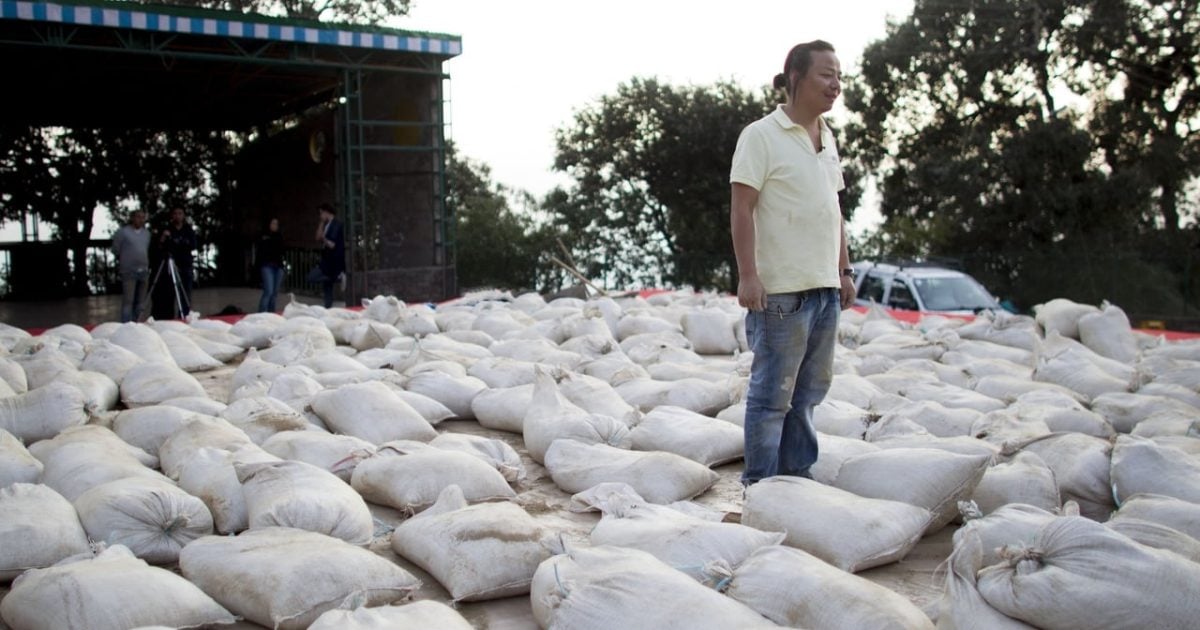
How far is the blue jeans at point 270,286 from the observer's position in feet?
31.0

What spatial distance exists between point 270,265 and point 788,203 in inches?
305

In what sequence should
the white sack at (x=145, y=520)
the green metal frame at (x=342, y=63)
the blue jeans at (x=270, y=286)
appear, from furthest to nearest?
the green metal frame at (x=342, y=63) → the blue jeans at (x=270, y=286) → the white sack at (x=145, y=520)

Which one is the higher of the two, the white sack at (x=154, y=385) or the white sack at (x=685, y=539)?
the white sack at (x=154, y=385)

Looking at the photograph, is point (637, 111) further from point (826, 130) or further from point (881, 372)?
point (826, 130)

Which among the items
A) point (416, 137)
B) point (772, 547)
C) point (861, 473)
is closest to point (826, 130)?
point (861, 473)

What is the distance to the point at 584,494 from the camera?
2930 millimetres

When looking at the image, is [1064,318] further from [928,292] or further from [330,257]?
[330,257]

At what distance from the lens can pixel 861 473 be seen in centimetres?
286

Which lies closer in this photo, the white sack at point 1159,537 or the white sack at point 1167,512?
the white sack at point 1159,537

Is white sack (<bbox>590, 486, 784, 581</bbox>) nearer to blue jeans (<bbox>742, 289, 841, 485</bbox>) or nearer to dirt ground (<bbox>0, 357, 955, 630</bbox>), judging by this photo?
dirt ground (<bbox>0, 357, 955, 630</bbox>)

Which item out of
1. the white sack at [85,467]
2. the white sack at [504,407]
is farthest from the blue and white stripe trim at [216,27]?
the white sack at [85,467]

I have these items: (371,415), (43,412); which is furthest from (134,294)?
(371,415)

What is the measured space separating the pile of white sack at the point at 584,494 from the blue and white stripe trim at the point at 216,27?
6346 mm

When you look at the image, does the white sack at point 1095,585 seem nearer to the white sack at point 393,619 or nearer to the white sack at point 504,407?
the white sack at point 393,619
